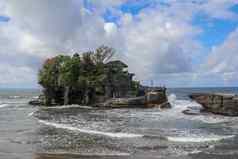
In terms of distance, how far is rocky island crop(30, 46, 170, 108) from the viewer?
72562 millimetres

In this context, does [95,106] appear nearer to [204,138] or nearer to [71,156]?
[204,138]

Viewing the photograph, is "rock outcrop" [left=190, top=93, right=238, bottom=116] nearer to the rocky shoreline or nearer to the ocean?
the rocky shoreline

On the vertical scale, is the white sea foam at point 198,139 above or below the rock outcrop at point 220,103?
below

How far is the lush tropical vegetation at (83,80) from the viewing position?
7269 centimetres

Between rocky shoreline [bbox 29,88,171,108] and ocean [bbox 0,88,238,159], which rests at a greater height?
rocky shoreline [bbox 29,88,171,108]

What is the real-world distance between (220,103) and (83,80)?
2969 cm

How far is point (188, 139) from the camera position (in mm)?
25891

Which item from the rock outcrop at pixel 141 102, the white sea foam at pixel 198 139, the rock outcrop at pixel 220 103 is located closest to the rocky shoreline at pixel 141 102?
the rock outcrop at pixel 141 102

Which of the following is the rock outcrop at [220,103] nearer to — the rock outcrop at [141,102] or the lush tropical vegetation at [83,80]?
the rock outcrop at [141,102]

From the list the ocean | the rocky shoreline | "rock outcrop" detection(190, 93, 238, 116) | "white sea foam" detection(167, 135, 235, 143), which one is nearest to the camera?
the ocean

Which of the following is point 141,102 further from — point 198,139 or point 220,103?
point 198,139

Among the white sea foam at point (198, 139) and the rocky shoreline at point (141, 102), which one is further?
the rocky shoreline at point (141, 102)

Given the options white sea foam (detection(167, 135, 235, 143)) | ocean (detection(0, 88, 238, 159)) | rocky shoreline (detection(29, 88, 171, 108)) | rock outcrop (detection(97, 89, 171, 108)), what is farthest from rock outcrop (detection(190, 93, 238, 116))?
white sea foam (detection(167, 135, 235, 143))

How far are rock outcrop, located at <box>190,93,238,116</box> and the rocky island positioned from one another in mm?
15760
